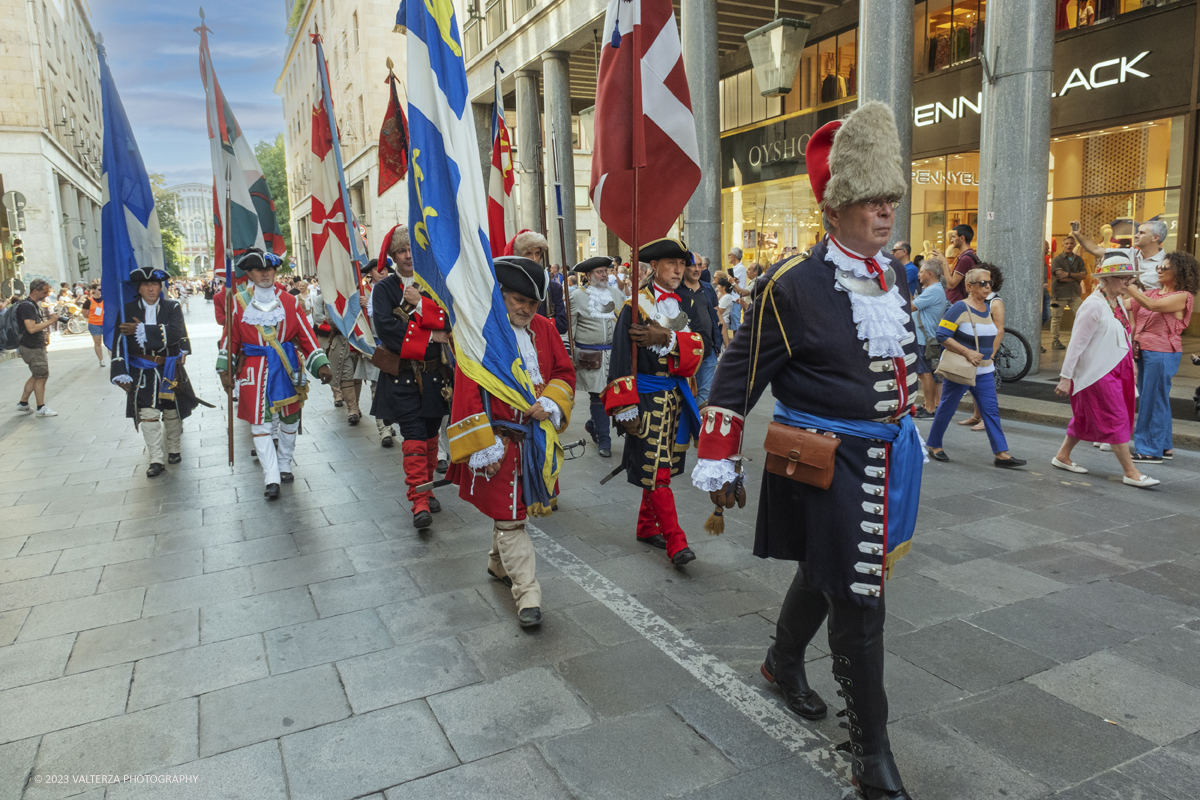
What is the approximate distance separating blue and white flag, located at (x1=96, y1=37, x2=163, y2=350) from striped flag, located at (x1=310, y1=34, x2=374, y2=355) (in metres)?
1.56

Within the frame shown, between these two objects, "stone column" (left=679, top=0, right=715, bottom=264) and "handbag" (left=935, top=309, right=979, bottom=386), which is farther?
"stone column" (left=679, top=0, right=715, bottom=264)

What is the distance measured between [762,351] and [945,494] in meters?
4.15

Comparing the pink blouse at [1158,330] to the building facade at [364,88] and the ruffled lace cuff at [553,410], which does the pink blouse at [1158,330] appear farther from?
the building facade at [364,88]

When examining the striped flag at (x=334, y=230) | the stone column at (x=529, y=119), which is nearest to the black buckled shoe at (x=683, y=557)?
the striped flag at (x=334, y=230)

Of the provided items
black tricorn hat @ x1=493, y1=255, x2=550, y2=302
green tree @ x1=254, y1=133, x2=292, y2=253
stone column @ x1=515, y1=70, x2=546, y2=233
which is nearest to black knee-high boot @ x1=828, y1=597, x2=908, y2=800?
black tricorn hat @ x1=493, y1=255, x2=550, y2=302

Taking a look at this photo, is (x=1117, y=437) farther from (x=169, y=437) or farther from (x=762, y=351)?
(x=169, y=437)

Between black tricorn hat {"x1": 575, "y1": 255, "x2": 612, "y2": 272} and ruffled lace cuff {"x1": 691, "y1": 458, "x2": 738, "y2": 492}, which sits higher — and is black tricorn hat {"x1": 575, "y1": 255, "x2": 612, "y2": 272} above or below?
above

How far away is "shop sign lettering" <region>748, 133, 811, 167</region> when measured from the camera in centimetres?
1914

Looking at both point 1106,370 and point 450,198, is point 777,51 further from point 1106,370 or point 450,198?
point 450,198

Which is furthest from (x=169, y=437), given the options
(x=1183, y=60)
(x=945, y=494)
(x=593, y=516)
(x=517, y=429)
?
(x=1183, y=60)

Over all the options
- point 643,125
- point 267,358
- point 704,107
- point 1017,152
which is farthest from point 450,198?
point 704,107

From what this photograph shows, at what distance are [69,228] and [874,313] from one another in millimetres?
51570

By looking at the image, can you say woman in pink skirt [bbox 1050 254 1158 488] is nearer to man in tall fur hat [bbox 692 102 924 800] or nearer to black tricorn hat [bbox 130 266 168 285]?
man in tall fur hat [bbox 692 102 924 800]

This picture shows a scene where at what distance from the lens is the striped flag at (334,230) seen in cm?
802
